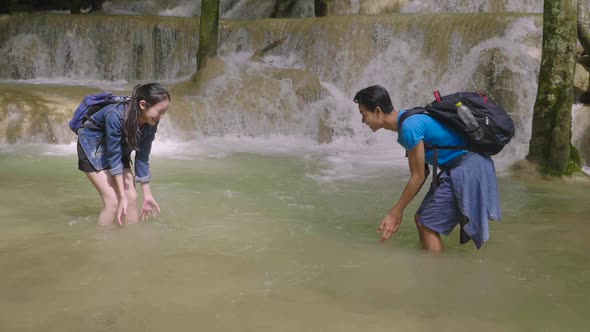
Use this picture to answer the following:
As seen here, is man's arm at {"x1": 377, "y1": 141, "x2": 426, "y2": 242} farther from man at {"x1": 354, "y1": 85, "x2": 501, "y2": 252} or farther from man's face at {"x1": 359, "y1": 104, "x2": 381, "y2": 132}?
man's face at {"x1": 359, "y1": 104, "x2": 381, "y2": 132}

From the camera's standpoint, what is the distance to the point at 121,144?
16.3 feet

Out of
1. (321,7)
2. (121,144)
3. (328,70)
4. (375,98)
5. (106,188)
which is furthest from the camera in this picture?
(321,7)

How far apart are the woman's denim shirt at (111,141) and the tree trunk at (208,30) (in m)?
8.14

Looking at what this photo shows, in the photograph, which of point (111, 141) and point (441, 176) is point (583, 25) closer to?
point (441, 176)

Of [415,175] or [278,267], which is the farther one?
[278,267]

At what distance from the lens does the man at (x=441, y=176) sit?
4320 millimetres

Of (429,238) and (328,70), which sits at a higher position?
(328,70)

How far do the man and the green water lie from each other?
335 mm

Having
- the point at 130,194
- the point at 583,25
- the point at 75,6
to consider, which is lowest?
the point at 130,194

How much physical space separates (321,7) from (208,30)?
11.9 feet

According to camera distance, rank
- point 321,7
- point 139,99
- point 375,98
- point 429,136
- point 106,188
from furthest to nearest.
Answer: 1. point 321,7
2. point 106,188
3. point 139,99
4. point 429,136
5. point 375,98

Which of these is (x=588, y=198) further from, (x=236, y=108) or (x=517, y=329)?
(x=236, y=108)

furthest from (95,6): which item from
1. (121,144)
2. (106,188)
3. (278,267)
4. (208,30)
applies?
(278,267)

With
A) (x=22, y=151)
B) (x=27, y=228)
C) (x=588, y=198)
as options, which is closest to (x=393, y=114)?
(x=27, y=228)
